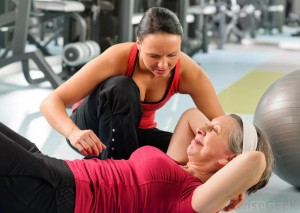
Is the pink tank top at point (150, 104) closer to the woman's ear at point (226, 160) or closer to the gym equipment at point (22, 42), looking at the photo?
the woman's ear at point (226, 160)

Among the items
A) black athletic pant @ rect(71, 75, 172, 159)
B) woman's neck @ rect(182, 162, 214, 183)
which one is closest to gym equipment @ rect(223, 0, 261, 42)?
black athletic pant @ rect(71, 75, 172, 159)

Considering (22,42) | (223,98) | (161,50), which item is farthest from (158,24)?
(223,98)

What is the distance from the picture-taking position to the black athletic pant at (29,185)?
5.19 feet

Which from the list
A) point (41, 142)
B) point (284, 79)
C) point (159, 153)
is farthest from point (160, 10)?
point (41, 142)

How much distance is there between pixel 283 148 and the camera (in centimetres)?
230

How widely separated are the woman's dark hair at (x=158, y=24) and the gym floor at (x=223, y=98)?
0.85 metres

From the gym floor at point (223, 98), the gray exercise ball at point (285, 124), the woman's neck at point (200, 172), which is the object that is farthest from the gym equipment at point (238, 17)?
the woman's neck at point (200, 172)

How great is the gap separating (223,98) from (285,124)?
2371mm

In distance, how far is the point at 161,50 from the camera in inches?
77.0

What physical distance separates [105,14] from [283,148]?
3108mm

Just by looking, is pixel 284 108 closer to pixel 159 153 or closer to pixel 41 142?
pixel 159 153

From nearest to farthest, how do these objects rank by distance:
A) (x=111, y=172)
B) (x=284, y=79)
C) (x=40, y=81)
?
(x=111, y=172) < (x=284, y=79) < (x=40, y=81)

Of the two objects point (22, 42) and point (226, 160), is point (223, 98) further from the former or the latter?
point (226, 160)

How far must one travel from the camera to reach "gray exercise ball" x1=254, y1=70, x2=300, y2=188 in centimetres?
228
